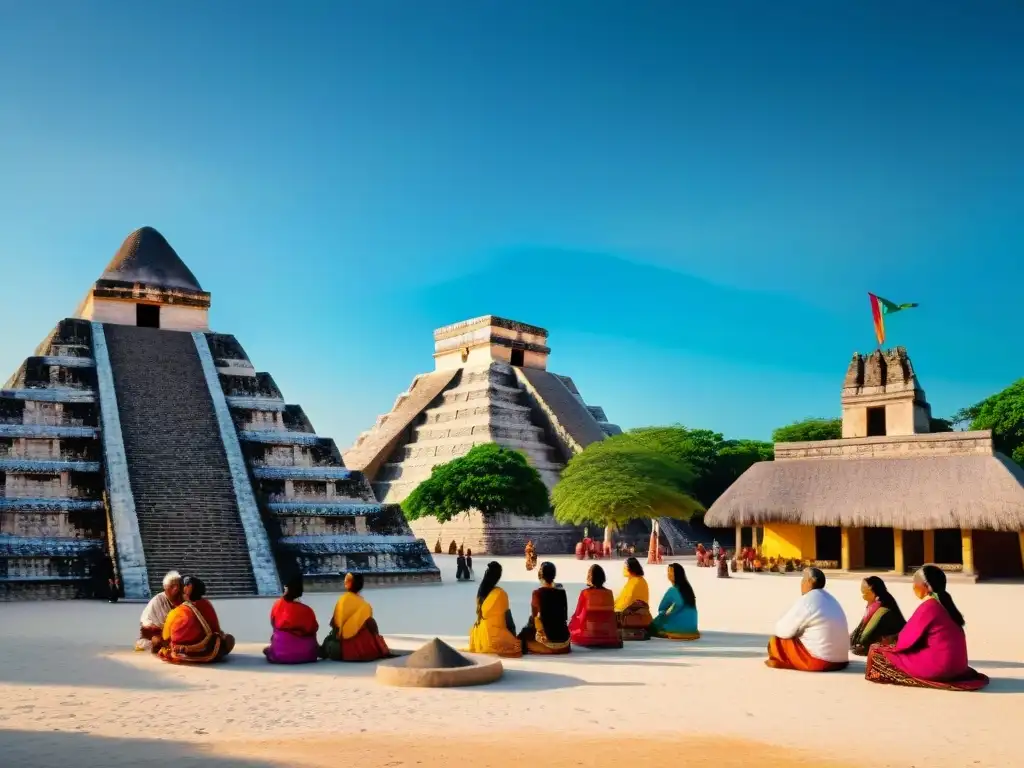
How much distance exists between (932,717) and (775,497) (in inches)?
778

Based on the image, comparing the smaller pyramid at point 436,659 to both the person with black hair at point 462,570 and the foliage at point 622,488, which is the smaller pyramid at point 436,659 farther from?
the foliage at point 622,488

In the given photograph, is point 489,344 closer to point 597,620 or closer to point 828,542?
point 828,542

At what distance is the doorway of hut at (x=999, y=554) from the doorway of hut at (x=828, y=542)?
4143 millimetres

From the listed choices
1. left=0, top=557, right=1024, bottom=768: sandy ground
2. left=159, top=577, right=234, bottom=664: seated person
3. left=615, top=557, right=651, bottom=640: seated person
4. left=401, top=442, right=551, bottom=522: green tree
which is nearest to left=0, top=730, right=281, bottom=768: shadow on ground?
left=0, top=557, right=1024, bottom=768: sandy ground

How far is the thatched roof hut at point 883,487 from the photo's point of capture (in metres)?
23.2

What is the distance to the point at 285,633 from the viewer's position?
9.59m

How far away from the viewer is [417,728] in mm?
6750

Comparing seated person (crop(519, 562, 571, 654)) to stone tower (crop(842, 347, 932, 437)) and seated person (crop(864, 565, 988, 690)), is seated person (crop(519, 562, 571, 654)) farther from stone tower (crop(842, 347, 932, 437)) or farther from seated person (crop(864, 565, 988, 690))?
stone tower (crop(842, 347, 932, 437))

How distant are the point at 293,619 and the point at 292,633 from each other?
0.42 ft

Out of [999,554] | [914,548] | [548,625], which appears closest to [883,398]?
[914,548]

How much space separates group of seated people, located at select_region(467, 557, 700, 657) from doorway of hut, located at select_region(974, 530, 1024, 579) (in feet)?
52.7

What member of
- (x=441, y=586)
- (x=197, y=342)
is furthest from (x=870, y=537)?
(x=197, y=342)

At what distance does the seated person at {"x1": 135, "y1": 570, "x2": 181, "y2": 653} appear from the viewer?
9.98 m

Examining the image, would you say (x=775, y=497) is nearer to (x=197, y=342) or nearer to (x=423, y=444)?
(x=197, y=342)
